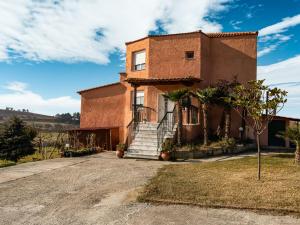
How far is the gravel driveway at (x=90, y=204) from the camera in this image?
5961mm

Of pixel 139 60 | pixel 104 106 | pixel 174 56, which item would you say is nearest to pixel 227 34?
pixel 174 56

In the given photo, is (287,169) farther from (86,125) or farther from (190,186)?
(86,125)

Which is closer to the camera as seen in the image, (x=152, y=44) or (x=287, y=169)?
(x=287, y=169)

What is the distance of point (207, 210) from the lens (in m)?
6.50

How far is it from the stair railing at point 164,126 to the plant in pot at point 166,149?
575 mm

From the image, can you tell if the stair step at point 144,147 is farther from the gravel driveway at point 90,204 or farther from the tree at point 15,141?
the tree at point 15,141

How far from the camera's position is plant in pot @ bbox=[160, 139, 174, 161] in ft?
46.2

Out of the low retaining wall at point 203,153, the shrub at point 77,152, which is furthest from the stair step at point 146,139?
the shrub at point 77,152

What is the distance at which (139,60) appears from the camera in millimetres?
21422

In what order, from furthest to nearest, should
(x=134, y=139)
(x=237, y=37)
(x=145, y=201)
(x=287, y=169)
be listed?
(x=237, y=37)
(x=134, y=139)
(x=287, y=169)
(x=145, y=201)

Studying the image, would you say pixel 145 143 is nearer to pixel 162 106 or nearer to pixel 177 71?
pixel 162 106

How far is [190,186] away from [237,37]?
13.7 metres

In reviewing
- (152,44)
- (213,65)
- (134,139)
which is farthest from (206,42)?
(134,139)

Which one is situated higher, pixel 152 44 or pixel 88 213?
pixel 152 44
